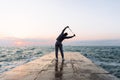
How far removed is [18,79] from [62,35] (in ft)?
22.5

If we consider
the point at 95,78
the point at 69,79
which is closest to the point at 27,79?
the point at 69,79

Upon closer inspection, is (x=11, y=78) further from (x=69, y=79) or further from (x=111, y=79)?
(x=111, y=79)

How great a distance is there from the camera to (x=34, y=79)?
Answer: 24.1 ft

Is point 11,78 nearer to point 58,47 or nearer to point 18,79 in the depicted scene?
point 18,79

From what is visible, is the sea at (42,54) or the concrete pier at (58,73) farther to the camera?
the sea at (42,54)

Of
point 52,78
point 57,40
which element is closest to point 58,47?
point 57,40

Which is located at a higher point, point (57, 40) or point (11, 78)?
point (57, 40)

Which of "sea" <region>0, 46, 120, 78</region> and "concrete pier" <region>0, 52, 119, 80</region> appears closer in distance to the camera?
"concrete pier" <region>0, 52, 119, 80</region>

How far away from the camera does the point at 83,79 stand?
720cm

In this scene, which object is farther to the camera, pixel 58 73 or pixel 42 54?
pixel 42 54

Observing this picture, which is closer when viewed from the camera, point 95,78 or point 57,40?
point 95,78

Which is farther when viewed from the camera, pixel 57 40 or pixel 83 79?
pixel 57 40

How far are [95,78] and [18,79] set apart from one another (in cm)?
273

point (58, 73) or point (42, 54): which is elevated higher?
point (42, 54)
